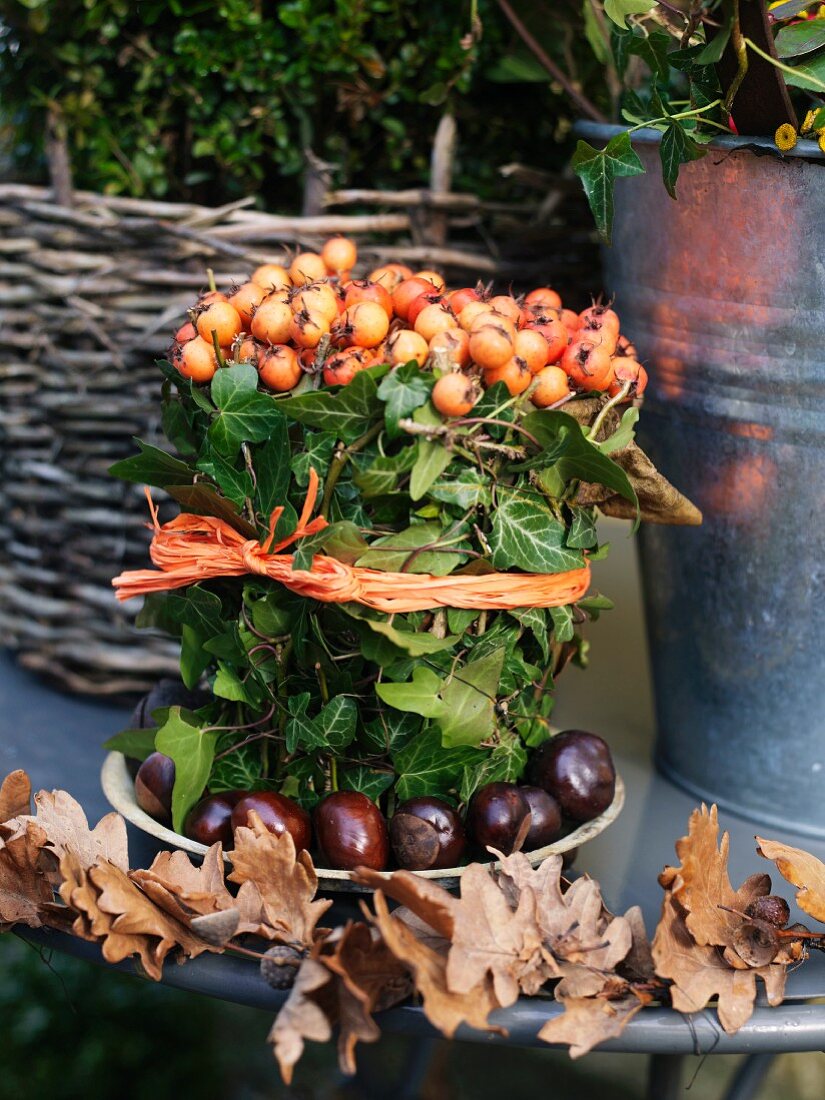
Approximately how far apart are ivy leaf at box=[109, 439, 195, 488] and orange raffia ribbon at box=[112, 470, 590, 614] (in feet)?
0.08

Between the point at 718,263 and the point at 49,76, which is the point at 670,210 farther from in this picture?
the point at 49,76

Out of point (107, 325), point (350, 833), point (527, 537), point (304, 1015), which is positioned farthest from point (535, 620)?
point (107, 325)

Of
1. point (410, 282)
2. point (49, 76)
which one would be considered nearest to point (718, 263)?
point (410, 282)

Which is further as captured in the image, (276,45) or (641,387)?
(276,45)

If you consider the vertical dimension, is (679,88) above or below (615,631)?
above

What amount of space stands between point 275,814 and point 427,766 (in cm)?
9

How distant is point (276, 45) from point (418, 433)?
566mm

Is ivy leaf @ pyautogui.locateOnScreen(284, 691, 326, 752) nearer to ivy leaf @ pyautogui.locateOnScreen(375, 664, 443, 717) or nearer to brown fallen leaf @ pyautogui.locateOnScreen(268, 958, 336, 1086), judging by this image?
ivy leaf @ pyautogui.locateOnScreen(375, 664, 443, 717)

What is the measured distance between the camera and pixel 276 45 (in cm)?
102

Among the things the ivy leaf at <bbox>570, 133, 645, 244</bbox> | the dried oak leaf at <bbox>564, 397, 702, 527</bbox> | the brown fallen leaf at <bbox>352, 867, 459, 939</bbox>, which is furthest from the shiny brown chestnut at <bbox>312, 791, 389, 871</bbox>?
the ivy leaf at <bbox>570, 133, 645, 244</bbox>

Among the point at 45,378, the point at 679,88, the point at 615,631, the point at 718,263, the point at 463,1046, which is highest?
the point at 679,88

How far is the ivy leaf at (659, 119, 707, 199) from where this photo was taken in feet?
2.14

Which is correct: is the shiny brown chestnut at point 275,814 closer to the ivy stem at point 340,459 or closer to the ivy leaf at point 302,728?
the ivy leaf at point 302,728

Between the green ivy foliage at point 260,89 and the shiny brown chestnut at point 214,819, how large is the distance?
1.96 feet
